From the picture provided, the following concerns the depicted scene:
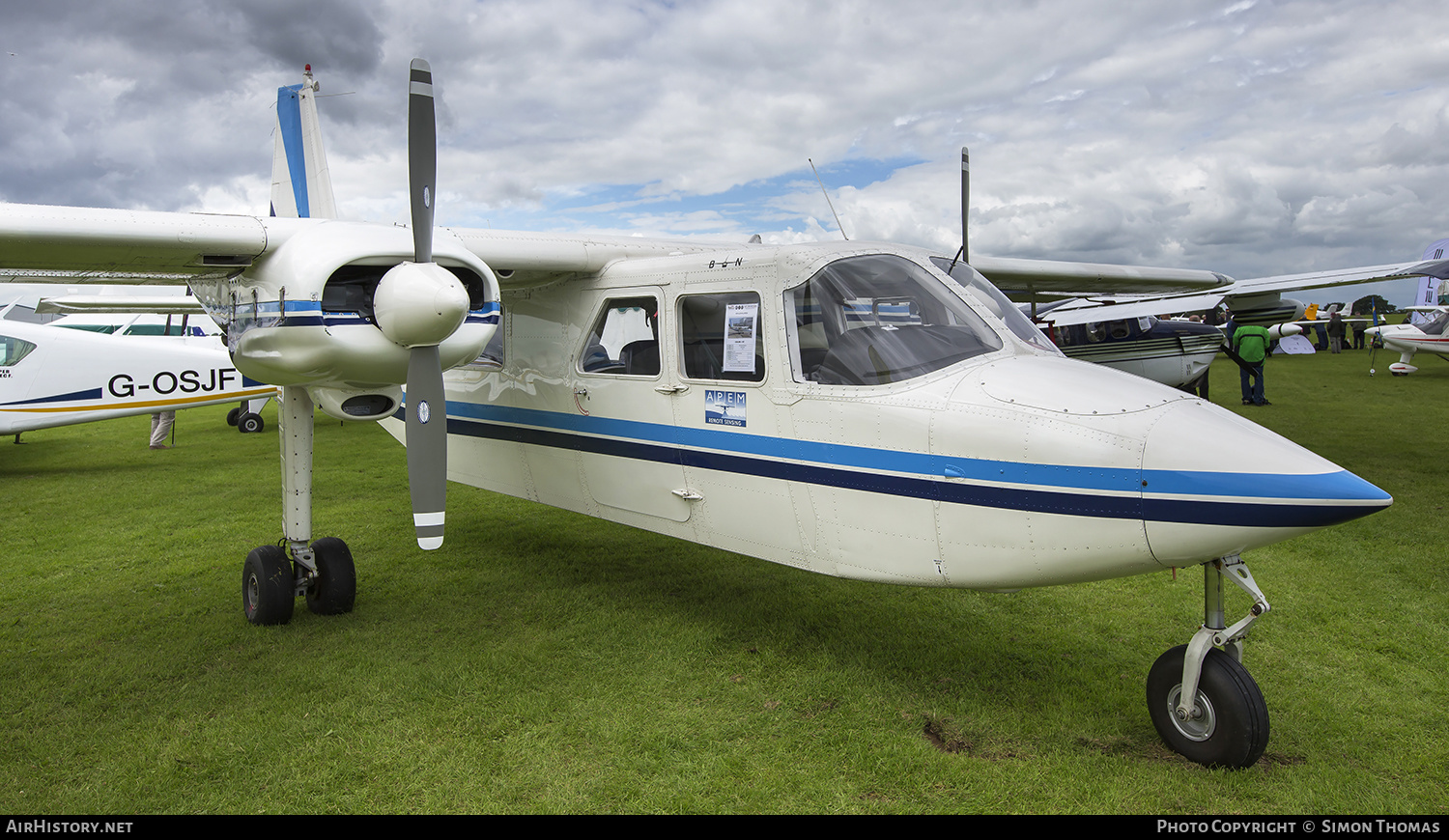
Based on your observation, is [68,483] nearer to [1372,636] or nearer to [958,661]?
[958,661]

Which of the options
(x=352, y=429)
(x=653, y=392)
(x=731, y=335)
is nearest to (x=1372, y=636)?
(x=731, y=335)

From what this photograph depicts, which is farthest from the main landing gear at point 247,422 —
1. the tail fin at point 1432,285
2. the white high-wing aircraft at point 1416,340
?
the tail fin at point 1432,285

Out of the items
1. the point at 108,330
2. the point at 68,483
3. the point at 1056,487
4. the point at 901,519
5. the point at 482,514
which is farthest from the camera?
the point at 108,330

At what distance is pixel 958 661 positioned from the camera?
4938 mm

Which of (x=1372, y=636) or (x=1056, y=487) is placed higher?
(x=1056, y=487)

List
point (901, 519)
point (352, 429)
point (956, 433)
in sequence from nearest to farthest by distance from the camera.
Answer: point (956, 433) → point (901, 519) → point (352, 429)

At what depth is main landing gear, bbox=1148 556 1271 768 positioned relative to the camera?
3.50 meters

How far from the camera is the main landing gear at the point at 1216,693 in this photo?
3504mm

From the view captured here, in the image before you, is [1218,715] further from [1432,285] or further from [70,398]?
[1432,285]

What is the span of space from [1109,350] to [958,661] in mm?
12845

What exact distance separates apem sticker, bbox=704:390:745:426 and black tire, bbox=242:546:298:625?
10.8ft

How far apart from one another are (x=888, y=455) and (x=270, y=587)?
4.40m

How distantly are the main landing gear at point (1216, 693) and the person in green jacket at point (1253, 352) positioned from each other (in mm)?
17187

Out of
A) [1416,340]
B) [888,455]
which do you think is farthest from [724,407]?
[1416,340]
